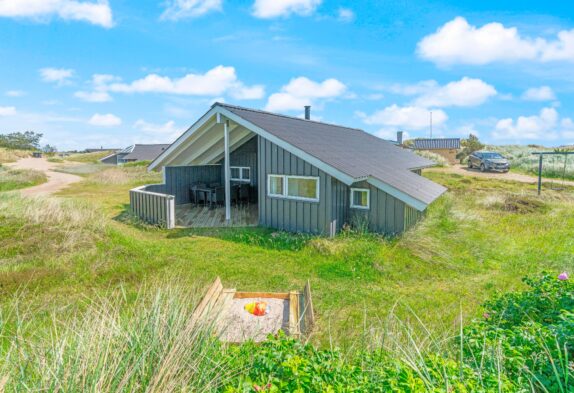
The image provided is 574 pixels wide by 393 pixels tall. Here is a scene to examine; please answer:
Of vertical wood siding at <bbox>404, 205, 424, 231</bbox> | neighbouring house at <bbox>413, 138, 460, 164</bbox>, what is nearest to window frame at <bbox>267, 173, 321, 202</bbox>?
vertical wood siding at <bbox>404, 205, 424, 231</bbox>

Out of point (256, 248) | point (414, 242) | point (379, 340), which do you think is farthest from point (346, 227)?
point (379, 340)

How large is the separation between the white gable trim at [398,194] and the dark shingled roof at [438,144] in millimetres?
36154

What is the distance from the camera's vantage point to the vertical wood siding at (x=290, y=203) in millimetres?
9039

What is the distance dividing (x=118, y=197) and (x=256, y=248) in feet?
40.0

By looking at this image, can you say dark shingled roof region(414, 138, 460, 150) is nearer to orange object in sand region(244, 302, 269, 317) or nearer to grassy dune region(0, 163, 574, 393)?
grassy dune region(0, 163, 574, 393)

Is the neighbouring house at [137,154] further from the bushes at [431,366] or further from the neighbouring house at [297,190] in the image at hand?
the bushes at [431,366]

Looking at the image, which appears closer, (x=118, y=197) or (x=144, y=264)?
(x=144, y=264)

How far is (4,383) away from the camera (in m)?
2.06

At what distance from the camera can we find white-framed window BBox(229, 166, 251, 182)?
48.7ft

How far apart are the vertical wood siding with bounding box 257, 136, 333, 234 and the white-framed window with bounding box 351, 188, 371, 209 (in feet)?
3.13

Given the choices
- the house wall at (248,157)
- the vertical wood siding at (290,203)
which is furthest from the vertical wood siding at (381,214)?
the house wall at (248,157)

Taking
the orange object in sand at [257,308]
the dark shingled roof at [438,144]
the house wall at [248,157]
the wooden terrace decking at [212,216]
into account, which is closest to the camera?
the orange object in sand at [257,308]

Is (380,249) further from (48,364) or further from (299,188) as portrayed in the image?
(48,364)

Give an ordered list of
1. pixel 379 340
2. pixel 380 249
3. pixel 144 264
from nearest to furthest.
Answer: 1. pixel 379 340
2. pixel 144 264
3. pixel 380 249
